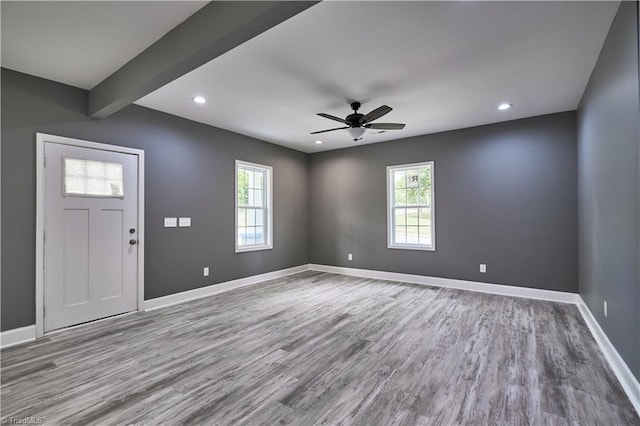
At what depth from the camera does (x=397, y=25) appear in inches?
91.5

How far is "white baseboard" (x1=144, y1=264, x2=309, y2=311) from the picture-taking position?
4.12 meters

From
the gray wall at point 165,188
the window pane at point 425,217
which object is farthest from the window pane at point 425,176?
the gray wall at point 165,188

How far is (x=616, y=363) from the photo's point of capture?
2.36 meters

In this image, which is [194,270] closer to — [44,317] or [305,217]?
[44,317]

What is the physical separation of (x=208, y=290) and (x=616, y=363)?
4.79m

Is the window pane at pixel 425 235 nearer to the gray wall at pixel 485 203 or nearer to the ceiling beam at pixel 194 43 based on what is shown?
the gray wall at pixel 485 203

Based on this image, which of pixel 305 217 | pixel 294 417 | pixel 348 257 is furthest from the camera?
pixel 305 217

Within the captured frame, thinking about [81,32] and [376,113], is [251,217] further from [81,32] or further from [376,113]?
[81,32]

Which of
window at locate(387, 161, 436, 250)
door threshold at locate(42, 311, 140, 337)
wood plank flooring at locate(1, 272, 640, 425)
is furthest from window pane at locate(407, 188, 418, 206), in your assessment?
door threshold at locate(42, 311, 140, 337)

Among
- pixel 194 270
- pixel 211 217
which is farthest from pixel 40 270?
pixel 211 217

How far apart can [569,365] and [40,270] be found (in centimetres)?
513

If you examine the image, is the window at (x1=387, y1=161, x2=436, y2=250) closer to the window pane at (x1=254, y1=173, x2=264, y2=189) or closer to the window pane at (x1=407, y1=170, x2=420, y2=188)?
the window pane at (x1=407, y1=170, x2=420, y2=188)

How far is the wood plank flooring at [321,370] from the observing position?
191cm

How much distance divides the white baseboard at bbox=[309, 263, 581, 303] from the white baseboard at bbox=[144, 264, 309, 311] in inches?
49.3
